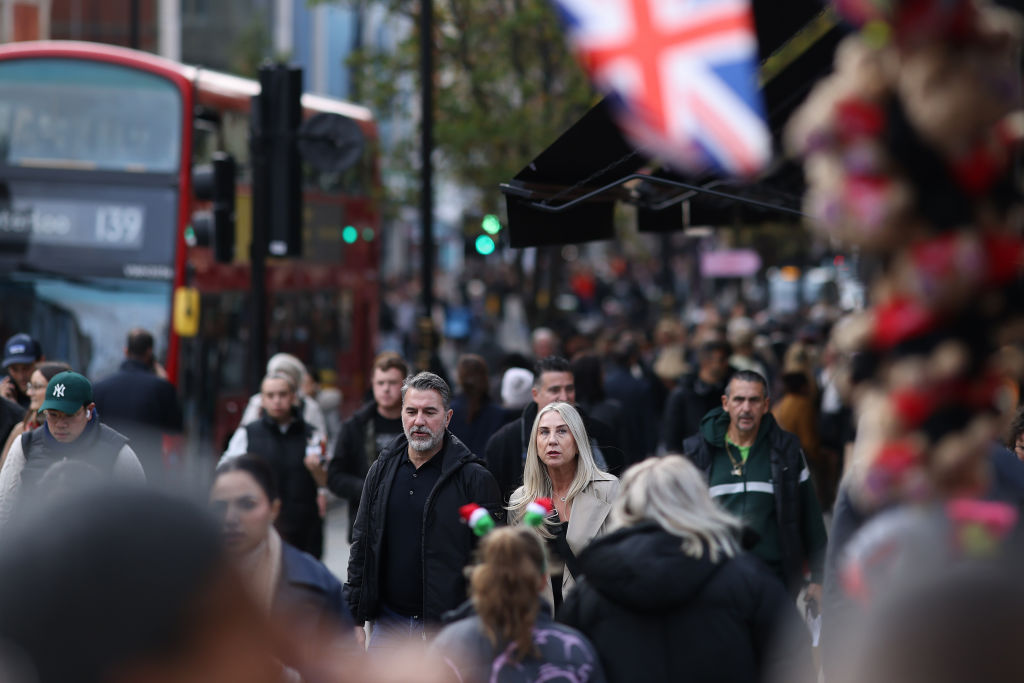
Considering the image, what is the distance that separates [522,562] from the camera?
3.94 m

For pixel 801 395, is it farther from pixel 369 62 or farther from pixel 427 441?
pixel 369 62

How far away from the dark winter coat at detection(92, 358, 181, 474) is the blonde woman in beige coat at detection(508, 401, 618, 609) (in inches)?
161

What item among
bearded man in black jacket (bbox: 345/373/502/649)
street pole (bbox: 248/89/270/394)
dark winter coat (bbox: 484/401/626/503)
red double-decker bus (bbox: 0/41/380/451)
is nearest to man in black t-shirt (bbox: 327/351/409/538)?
dark winter coat (bbox: 484/401/626/503)

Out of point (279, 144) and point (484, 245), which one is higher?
point (279, 144)

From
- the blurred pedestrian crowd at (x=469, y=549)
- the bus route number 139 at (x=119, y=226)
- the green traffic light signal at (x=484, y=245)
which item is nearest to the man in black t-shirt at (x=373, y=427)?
the blurred pedestrian crowd at (x=469, y=549)

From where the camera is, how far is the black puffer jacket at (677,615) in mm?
4070

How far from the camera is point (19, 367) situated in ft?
32.1

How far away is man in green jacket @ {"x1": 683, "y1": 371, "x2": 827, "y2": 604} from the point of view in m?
6.78

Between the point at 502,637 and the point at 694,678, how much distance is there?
54 centimetres

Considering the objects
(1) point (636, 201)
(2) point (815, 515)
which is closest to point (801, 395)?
(1) point (636, 201)

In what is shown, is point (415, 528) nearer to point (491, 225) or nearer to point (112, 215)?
point (491, 225)

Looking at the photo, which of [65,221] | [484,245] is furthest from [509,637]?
[65,221]

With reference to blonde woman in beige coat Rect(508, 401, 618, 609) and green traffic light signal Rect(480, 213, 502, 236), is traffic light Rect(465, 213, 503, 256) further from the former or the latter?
blonde woman in beige coat Rect(508, 401, 618, 609)

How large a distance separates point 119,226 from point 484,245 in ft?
10.3
